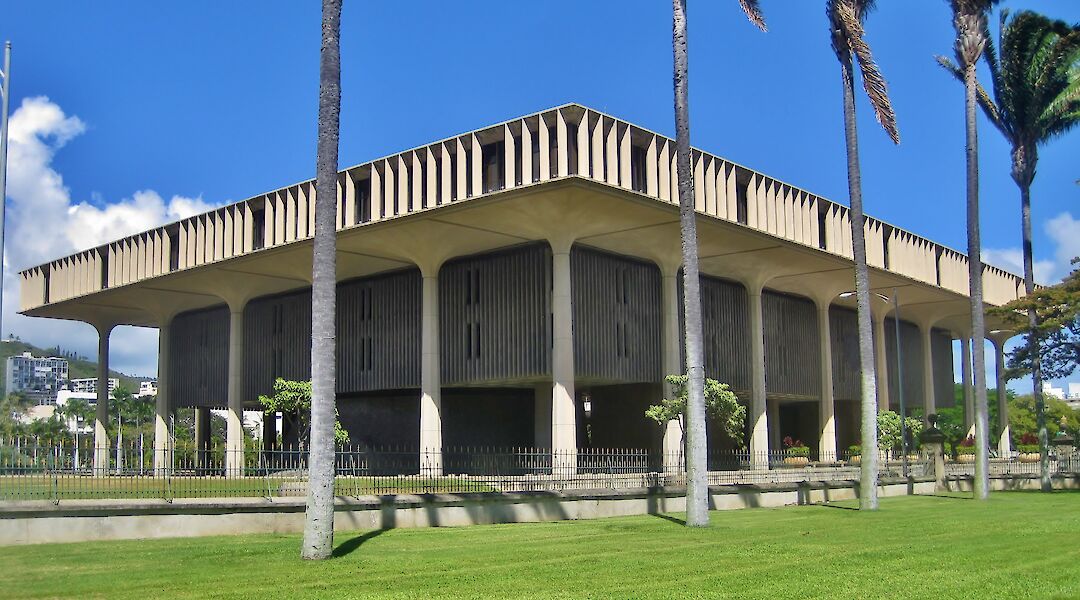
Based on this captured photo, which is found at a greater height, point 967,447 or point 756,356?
point 756,356

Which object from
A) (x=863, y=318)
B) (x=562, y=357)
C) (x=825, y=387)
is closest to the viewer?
(x=863, y=318)

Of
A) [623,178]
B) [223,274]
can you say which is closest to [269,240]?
[223,274]

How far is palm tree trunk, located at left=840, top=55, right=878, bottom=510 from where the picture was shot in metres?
26.2

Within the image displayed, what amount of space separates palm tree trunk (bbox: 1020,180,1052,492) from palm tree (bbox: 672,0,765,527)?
21433mm

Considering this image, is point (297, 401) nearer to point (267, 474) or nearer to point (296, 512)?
point (267, 474)

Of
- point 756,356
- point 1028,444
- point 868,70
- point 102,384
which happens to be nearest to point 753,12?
point 868,70

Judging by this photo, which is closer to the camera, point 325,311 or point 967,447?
point 325,311

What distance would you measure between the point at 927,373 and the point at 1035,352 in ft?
82.8

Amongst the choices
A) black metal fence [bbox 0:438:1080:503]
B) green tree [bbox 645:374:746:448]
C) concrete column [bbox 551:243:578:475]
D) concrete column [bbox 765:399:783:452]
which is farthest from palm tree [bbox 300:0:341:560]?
concrete column [bbox 765:399:783:452]

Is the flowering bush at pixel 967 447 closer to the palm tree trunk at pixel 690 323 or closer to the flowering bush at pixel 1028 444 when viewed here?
the flowering bush at pixel 1028 444

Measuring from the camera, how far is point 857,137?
26922 mm

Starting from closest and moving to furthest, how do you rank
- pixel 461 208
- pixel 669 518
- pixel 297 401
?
pixel 669 518 < pixel 461 208 < pixel 297 401

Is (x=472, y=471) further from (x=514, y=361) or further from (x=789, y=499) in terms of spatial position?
(x=514, y=361)

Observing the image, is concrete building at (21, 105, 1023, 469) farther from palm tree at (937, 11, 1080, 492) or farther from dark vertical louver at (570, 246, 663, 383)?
palm tree at (937, 11, 1080, 492)
